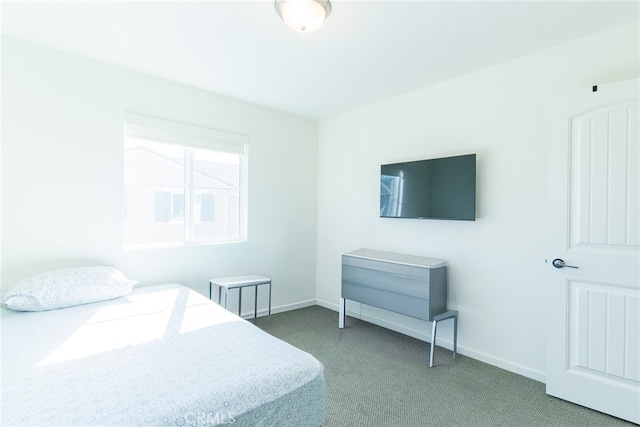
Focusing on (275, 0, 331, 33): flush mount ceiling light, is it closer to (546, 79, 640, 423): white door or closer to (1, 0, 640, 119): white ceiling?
(1, 0, 640, 119): white ceiling

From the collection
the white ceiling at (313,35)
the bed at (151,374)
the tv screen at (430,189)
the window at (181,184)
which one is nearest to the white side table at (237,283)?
the window at (181,184)

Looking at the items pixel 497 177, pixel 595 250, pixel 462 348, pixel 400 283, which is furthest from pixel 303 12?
pixel 462 348

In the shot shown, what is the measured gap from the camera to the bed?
1182mm

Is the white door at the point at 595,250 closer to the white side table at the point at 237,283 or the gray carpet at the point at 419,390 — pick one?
the gray carpet at the point at 419,390

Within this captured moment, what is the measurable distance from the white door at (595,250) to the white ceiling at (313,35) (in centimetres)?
57

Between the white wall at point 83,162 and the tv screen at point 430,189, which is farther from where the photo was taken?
the tv screen at point 430,189

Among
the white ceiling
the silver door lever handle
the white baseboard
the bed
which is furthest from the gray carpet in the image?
the white ceiling

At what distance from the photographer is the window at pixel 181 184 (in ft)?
10.2

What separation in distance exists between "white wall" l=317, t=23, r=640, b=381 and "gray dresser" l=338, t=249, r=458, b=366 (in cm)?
22

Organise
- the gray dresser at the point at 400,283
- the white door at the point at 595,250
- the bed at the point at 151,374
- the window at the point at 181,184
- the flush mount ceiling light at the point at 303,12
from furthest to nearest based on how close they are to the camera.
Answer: the window at the point at 181,184, the gray dresser at the point at 400,283, the white door at the point at 595,250, the flush mount ceiling light at the point at 303,12, the bed at the point at 151,374

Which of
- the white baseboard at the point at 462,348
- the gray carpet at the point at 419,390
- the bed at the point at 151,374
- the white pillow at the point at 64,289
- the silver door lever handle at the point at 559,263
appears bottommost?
the gray carpet at the point at 419,390

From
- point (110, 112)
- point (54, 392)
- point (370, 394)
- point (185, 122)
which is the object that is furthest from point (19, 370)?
point (185, 122)

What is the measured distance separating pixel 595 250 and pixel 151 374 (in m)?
2.74

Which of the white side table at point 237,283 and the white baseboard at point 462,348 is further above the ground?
the white side table at point 237,283
